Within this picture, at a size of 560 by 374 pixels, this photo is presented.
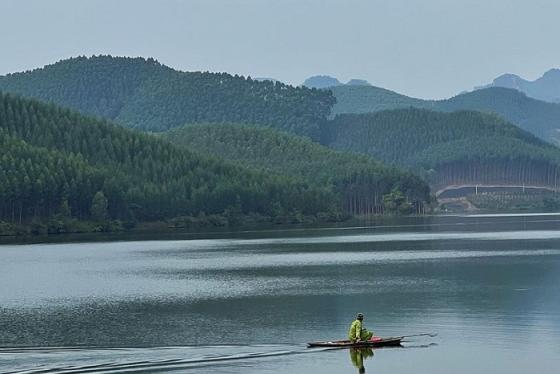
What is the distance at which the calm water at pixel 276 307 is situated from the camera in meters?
55.3

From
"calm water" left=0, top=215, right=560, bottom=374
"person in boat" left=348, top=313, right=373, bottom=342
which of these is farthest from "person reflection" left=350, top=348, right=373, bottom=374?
"person in boat" left=348, top=313, right=373, bottom=342

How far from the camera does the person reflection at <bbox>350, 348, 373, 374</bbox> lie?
5394cm

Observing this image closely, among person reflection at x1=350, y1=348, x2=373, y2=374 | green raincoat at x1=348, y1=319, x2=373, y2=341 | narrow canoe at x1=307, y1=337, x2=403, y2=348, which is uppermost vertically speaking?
green raincoat at x1=348, y1=319, x2=373, y2=341

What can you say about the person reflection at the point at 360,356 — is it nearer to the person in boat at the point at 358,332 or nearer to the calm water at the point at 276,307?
the calm water at the point at 276,307

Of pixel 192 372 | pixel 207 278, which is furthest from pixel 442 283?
pixel 192 372

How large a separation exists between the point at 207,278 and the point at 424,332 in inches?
1403

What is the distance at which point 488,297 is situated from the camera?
78250 mm

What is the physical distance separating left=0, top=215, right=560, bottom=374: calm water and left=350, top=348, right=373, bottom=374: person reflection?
171 millimetres

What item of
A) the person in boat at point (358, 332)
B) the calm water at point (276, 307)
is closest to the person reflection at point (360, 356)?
the calm water at point (276, 307)

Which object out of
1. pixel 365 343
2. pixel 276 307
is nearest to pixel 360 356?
pixel 365 343

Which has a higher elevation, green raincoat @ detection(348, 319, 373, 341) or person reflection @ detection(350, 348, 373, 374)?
green raincoat @ detection(348, 319, 373, 341)

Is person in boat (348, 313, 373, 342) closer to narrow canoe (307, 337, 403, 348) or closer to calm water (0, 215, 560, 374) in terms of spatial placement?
narrow canoe (307, 337, 403, 348)

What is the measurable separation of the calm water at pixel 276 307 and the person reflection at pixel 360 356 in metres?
0.17

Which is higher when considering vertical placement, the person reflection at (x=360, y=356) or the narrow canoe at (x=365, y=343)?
the narrow canoe at (x=365, y=343)
